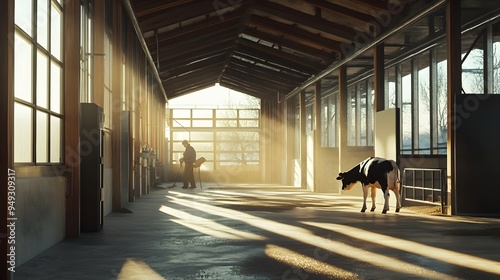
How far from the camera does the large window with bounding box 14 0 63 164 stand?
642 centimetres

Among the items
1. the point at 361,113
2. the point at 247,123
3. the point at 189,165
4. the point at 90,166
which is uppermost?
the point at 247,123

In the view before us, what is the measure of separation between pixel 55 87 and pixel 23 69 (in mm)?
1692

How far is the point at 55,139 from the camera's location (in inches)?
322

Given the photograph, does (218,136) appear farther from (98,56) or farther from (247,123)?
(98,56)

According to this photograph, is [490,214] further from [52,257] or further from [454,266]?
[52,257]

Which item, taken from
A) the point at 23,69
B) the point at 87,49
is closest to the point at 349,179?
the point at 87,49

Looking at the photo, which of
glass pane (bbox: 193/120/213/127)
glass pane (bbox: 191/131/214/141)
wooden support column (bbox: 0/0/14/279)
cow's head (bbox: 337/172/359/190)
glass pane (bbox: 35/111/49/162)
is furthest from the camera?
glass pane (bbox: 193/120/213/127)

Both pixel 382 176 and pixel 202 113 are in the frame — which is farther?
pixel 202 113

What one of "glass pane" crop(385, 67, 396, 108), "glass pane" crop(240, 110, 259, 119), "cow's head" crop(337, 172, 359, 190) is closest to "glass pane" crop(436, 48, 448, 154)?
"glass pane" crop(385, 67, 396, 108)

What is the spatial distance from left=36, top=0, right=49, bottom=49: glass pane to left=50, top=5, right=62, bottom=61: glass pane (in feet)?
0.92

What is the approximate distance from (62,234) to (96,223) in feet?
2.65

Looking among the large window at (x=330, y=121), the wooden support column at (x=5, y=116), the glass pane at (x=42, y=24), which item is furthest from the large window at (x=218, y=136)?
the wooden support column at (x=5, y=116)

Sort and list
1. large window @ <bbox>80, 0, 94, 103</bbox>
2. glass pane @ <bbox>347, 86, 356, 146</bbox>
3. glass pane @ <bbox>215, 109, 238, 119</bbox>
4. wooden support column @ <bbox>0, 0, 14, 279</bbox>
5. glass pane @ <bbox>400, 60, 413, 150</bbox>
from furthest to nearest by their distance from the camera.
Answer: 1. glass pane @ <bbox>215, 109, 238, 119</bbox>
2. glass pane @ <bbox>347, 86, 356, 146</bbox>
3. glass pane @ <bbox>400, 60, 413, 150</bbox>
4. large window @ <bbox>80, 0, 94, 103</bbox>
5. wooden support column @ <bbox>0, 0, 14, 279</bbox>

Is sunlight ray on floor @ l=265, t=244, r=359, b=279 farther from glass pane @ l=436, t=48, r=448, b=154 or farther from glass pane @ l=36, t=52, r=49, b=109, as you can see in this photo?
glass pane @ l=436, t=48, r=448, b=154
